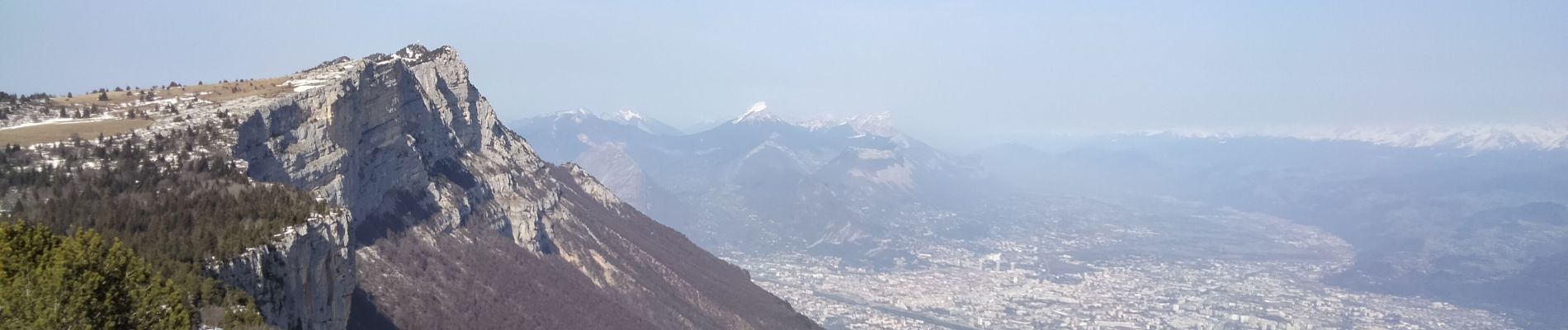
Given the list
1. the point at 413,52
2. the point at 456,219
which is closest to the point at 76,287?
the point at 456,219

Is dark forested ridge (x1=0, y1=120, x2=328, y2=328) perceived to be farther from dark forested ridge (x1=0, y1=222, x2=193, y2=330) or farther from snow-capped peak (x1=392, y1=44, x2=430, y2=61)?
snow-capped peak (x1=392, y1=44, x2=430, y2=61)

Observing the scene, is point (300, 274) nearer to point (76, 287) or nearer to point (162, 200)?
point (162, 200)

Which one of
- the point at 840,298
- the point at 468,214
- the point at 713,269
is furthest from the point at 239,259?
the point at 840,298

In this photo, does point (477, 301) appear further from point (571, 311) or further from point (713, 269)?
point (713, 269)

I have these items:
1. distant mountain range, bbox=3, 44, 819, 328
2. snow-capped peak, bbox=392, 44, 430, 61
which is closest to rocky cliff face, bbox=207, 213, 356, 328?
distant mountain range, bbox=3, 44, 819, 328

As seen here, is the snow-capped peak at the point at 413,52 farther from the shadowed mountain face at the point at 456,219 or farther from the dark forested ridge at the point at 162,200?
the dark forested ridge at the point at 162,200

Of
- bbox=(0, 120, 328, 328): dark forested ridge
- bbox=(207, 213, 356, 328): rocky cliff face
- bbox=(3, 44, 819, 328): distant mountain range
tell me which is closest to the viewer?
bbox=(0, 120, 328, 328): dark forested ridge

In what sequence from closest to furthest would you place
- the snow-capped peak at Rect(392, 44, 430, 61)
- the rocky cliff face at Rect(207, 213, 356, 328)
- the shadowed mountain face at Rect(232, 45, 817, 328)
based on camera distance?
the rocky cliff face at Rect(207, 213, 356, 328) → the shadowed mountain face at Rect(232, 45, 817, 328) → the snow-capped peak at Rect(392, 44, 430, 61)

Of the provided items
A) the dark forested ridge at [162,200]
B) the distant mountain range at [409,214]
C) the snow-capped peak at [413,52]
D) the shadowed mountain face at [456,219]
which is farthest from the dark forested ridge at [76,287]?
the snow-capped peak at [413,52]
